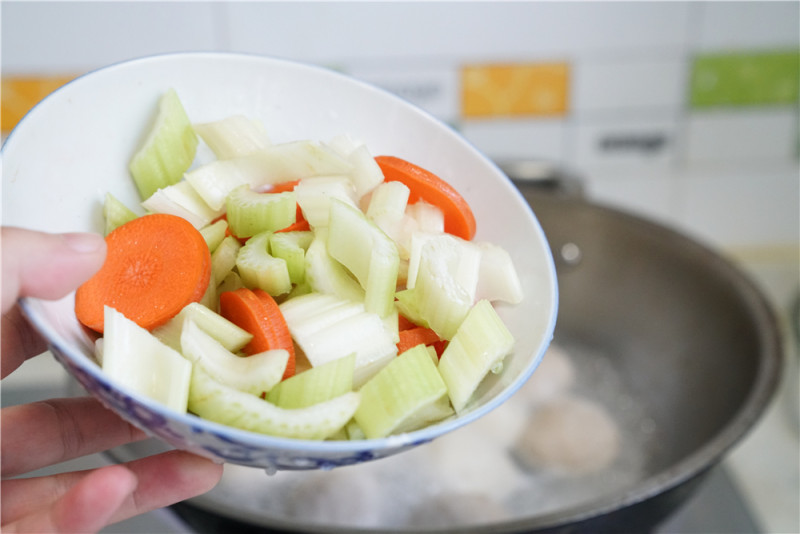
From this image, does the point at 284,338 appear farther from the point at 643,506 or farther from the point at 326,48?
the point at 326,48

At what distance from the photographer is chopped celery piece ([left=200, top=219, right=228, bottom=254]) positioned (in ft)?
2.06

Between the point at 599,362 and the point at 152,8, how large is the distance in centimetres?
107

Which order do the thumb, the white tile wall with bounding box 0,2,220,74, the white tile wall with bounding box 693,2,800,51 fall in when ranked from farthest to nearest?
the white tile wall with bounding box 693,2,800,51
the white tile wall with bounding box 0,2,220,74
the thumb

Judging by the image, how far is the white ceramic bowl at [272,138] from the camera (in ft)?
1.52

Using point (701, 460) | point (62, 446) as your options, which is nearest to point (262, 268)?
point (62, 446)

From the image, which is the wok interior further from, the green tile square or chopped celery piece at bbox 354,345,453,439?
chopped celery piece at bbox 354,345,453,439

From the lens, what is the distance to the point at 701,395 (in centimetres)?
119

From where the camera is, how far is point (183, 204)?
2.06ft

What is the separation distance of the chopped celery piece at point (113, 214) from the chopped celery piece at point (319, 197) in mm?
146

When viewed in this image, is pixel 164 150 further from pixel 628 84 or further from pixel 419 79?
pixel 628 84

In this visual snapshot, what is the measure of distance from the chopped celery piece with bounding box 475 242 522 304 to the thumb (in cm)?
31

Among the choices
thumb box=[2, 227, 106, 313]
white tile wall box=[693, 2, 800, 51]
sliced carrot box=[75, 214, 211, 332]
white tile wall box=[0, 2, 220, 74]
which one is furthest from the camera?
white tile wall box=[693, 2, 800, 51]

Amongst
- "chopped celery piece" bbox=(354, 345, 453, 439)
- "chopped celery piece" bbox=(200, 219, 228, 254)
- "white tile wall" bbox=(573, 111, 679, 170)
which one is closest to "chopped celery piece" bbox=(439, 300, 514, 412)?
"chopped celery piece" bbox=(354, 345, 453, 439)

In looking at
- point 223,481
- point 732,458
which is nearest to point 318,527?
point 223,481
